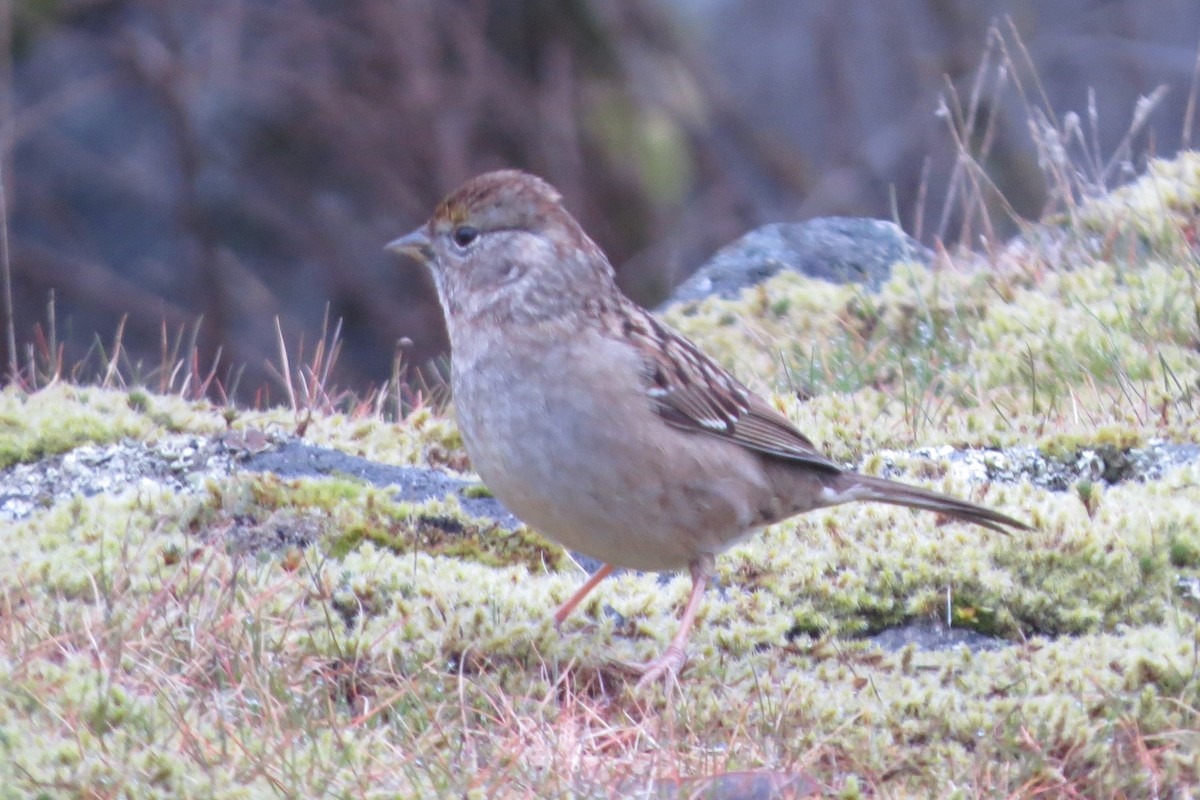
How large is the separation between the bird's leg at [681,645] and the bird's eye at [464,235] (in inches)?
52.7

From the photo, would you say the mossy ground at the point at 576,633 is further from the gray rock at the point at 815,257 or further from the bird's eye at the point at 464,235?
the gray rock at the point at 815,257

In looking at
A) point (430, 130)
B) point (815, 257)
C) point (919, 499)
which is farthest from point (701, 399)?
point (430, 130)

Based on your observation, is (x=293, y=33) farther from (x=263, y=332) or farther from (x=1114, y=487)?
(x=1114, y=487)

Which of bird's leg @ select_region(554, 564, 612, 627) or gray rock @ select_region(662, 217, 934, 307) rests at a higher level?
gray rock @ select_region(662, 217, 934, 307)

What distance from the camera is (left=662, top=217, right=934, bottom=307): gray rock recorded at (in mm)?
7797

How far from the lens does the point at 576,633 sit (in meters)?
4.38

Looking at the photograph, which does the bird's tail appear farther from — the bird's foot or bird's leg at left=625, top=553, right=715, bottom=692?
the bird's foot

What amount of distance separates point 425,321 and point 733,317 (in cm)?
504

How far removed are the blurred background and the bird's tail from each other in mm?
6271

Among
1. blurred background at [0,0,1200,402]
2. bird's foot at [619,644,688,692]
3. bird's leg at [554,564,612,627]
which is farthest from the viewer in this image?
blurred background at [0,0,1200,402]

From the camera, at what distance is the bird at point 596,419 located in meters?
4.24

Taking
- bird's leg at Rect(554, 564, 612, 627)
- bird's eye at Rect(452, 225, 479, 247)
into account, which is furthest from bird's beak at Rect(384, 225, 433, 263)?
bird's leg at Rect(554, 564, 612, 627)

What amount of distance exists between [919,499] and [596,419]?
1.12 m

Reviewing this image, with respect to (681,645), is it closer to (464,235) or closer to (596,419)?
(596,419)
